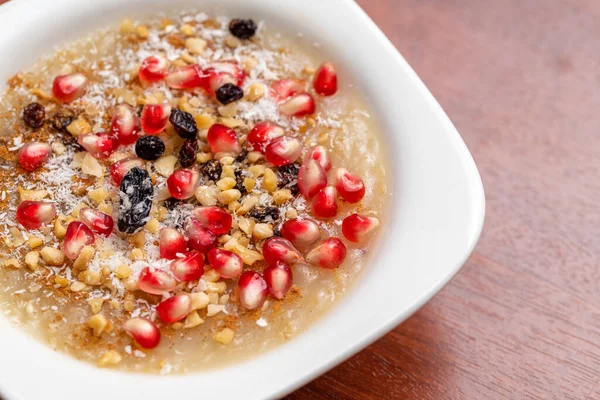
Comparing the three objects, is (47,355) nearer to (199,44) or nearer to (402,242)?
(402,242)

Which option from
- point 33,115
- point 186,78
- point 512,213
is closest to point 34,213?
point 33,115

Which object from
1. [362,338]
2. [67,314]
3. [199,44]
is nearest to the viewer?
[362,338]

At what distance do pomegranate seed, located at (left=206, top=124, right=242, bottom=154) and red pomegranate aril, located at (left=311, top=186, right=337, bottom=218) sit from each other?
0.23 m

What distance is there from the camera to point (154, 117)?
1.62 m

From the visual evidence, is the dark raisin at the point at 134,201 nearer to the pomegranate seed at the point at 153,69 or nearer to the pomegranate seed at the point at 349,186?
the pomegranate seed at the point at 153,69

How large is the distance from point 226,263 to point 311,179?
0.89ft

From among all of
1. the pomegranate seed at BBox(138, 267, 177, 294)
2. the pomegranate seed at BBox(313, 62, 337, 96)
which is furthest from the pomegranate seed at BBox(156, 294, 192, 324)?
the pomegranate seed at BBox(313, 62, 337, 96)

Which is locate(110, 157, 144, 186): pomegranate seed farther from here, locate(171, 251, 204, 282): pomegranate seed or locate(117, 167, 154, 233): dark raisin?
locate(171, 251, 204, 282): pomegranate seed

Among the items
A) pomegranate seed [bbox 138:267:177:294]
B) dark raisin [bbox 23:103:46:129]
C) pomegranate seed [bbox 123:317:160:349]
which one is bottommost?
pomegranate seed [bbox 123:317:160:349]

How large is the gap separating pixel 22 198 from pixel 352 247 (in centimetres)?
72

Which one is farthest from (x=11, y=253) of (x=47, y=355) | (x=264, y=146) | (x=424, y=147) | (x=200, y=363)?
(x=424, y=147)

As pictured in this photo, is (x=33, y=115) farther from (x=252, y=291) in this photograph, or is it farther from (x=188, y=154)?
(x=252, y=291)

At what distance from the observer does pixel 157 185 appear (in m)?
1.57

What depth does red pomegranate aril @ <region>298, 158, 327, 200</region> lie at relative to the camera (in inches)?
60.8
